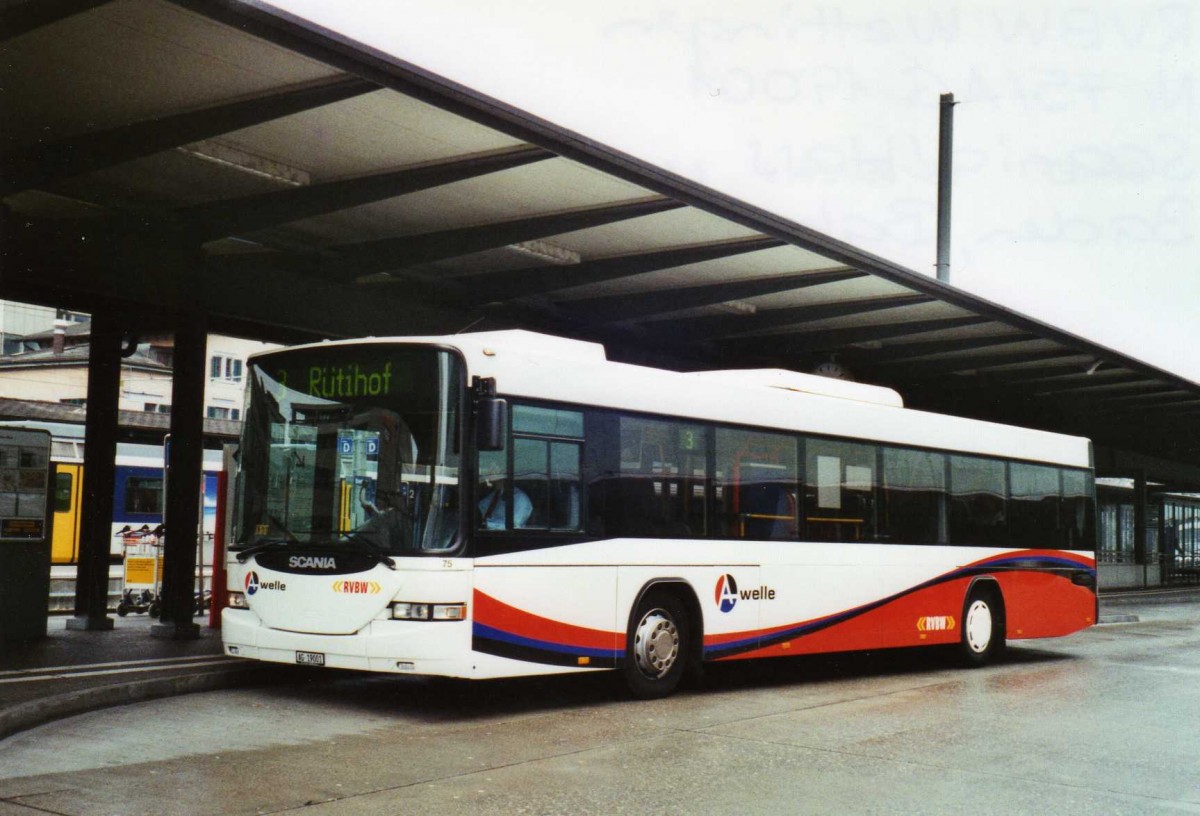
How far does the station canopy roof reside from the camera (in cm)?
989

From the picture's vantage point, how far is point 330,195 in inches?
503

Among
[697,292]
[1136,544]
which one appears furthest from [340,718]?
[1136,544]

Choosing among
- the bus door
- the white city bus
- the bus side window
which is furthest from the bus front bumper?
the bus door

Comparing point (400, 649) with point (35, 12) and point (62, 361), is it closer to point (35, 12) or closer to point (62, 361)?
point (35, 12)

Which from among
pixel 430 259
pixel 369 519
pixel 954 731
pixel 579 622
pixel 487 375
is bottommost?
pixel 954 731

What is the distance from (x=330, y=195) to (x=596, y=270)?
4.46 meters

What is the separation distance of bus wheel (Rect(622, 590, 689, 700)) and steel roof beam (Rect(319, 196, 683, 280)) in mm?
4444

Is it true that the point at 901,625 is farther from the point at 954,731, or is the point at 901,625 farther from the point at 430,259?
the point at 430,259

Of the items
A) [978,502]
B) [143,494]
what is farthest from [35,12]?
[143,494]

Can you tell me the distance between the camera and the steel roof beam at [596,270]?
15.6 m

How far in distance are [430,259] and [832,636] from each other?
6.20 metres

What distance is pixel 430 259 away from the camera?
15.1 metres

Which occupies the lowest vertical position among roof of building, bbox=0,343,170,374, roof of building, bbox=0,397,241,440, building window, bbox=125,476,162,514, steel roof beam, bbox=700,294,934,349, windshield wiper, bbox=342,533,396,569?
windshield wiper, bbox=342,533,396,569

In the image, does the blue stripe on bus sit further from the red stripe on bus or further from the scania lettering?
the scania lettering
